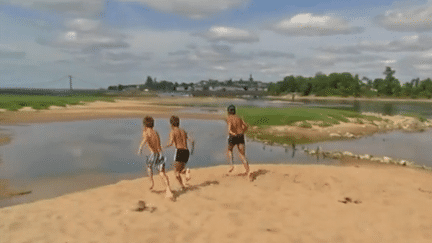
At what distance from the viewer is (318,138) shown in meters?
21.3

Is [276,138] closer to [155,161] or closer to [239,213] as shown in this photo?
[155,161]

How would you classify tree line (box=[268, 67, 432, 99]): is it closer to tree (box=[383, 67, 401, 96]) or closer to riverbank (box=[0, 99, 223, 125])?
tree (box=[383, 67, 401, 96])

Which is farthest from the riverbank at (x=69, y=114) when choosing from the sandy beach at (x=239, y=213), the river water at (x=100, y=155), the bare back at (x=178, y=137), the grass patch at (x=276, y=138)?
the bare back at (x=178, y=137)

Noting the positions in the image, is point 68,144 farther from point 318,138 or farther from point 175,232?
point 318,138

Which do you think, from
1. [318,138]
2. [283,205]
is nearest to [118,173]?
[283,205]

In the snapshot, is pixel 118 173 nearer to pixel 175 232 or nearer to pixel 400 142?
pixel 175 232

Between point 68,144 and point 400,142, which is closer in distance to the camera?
point 68,144

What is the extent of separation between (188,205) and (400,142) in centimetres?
1942

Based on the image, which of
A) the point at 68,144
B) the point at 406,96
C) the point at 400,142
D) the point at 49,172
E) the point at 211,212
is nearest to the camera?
the point at 211,212

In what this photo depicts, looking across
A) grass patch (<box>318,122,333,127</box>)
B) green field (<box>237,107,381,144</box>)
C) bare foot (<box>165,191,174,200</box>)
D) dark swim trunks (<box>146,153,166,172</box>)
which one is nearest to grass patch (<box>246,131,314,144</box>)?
green field (<box>237,107,381,144</box>)

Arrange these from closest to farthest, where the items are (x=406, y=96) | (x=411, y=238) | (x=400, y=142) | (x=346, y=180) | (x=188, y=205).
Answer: (x=411, y=238) → (x=188, y=205) → (x=346, y=180) → (x=400, y=142) → (x=406, y=96)

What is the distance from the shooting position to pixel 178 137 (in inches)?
308

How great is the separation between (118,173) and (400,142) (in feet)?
63.7

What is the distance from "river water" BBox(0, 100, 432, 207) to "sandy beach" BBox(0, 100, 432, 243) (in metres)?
1.47
